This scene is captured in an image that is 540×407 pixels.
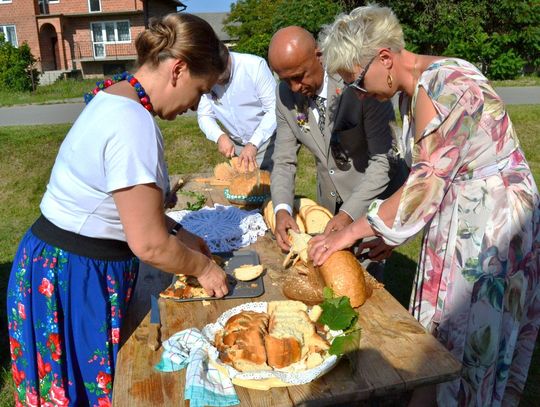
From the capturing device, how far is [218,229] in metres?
2.89

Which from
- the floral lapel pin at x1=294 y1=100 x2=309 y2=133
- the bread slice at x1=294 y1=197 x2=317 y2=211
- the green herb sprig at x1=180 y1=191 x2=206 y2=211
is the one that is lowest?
the green herb sprig at x1=180 y1=191 x2=206 y2=211

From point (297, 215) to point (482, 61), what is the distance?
761 inches

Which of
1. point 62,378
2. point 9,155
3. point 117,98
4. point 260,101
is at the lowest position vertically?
point 9,155

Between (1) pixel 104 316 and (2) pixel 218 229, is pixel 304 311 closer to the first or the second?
(1) pixel 104 316

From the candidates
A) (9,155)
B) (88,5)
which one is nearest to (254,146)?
(9,155)

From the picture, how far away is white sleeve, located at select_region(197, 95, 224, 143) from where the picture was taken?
440 cm

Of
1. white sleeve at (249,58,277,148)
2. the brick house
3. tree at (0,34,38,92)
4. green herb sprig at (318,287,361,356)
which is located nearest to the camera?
green herb sprig at (318,287,361,356)

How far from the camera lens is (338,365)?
161cm

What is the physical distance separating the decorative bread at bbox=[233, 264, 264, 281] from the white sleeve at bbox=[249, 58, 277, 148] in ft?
6.15

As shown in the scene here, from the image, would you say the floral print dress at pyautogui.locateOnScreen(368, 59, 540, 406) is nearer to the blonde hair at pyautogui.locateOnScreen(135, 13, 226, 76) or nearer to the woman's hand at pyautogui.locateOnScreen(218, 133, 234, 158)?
the blonde hair at pyautogui.locateOnScreen(135, 13, 226, 76)

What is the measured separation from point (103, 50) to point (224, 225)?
3002cm

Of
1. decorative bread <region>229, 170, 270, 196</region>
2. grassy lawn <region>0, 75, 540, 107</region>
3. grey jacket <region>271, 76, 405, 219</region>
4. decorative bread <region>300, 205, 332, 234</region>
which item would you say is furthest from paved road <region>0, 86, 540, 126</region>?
decorative bread <region>300, 205, 332, 234</region>

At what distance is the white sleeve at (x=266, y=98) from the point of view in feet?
13.1

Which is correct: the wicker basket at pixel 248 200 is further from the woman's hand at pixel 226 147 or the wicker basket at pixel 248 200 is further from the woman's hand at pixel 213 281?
the woman's hand at pixel 213 281
